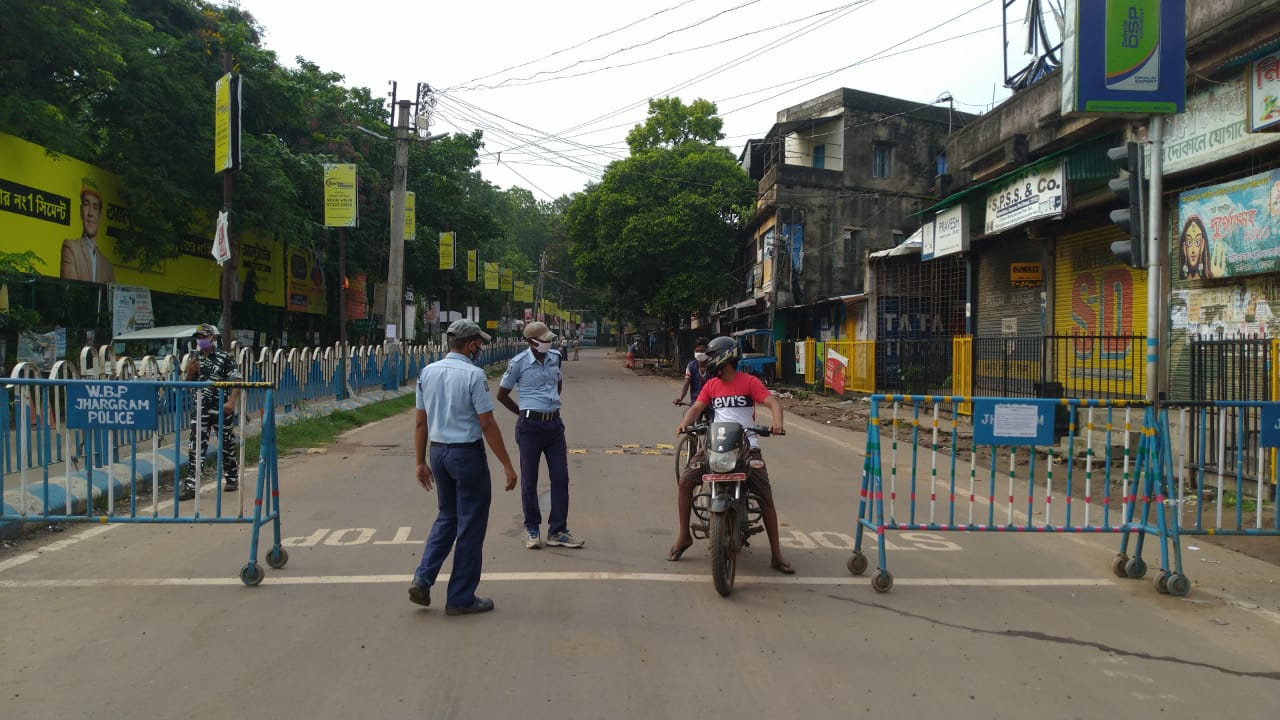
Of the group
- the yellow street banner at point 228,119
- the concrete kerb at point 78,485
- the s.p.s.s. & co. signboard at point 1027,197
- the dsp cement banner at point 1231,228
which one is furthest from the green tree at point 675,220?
the concrete kerb at point 78,485

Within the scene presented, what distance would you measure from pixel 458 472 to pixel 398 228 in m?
20.3

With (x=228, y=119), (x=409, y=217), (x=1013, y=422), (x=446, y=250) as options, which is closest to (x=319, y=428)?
(x=228, y=119)

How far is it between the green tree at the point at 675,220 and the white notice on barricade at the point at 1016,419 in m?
28.9

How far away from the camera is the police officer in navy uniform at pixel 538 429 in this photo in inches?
256

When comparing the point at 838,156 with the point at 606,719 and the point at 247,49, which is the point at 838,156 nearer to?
the point at 247,49

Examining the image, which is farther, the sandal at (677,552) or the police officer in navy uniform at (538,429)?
the police officer in navy uniform at (538,429)

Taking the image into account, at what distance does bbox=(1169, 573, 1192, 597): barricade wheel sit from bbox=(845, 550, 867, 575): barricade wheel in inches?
74.4

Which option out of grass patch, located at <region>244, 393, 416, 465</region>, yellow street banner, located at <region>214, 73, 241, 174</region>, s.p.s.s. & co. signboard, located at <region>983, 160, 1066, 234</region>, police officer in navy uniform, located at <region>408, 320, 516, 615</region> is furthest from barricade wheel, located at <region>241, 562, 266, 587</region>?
s.p.s.s. & co. signboard, located at <region>983, 160, 1066, 234</region>

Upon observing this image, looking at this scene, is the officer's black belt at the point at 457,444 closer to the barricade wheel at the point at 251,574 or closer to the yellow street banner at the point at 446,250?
the barricade wheel at the point at 251,574

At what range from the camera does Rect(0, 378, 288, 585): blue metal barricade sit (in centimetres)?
564

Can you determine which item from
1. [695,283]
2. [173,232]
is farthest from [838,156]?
[173,232]

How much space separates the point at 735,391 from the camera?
5.96m

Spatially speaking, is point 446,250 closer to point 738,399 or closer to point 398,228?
point 398,228

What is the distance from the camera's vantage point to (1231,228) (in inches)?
402
